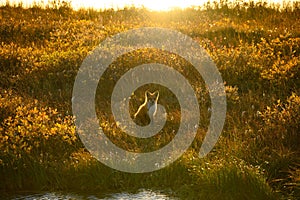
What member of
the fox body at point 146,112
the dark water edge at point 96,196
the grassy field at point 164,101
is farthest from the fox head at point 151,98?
the dark water edge at point 96,196

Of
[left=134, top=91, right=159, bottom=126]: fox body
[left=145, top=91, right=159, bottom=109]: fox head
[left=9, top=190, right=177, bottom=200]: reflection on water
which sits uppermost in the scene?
[left=145, top=91, right=159, bottom=109]: fox head

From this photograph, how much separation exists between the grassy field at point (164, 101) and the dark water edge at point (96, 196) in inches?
7.3

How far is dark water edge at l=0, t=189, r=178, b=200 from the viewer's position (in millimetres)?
8656

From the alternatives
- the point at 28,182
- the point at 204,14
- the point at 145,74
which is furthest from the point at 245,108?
the point at 204,14

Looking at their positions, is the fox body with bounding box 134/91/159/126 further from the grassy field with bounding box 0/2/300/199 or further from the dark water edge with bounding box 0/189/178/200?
the dark water edge with bounding box 0/189/178/200

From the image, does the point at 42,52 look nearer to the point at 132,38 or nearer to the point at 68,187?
the point at 132,38

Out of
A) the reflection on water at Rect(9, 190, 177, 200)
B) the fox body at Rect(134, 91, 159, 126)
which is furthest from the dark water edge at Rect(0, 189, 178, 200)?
the fox body at Rect(134, 91, 159, 126)

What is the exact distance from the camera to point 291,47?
15.0 m

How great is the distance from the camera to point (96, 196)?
8.77 m

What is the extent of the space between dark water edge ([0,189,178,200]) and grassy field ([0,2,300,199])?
19 centimetres

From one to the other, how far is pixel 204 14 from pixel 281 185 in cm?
1343

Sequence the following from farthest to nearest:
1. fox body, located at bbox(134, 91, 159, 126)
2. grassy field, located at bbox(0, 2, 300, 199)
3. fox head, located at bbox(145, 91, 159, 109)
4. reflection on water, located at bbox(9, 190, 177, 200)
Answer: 1. fox head, located at bbox(145, 91, 159, 109)
2. fox body, located at bbox(134, 91, 159, 126)
3. grassy field, located at bbox(0, 2, 300, 199)
4. reflection on water, located at bbox(9, 190, 177, 200)

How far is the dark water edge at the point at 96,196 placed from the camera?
8656 millimetres

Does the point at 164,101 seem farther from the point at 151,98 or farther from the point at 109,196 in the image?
the point at 109,196
